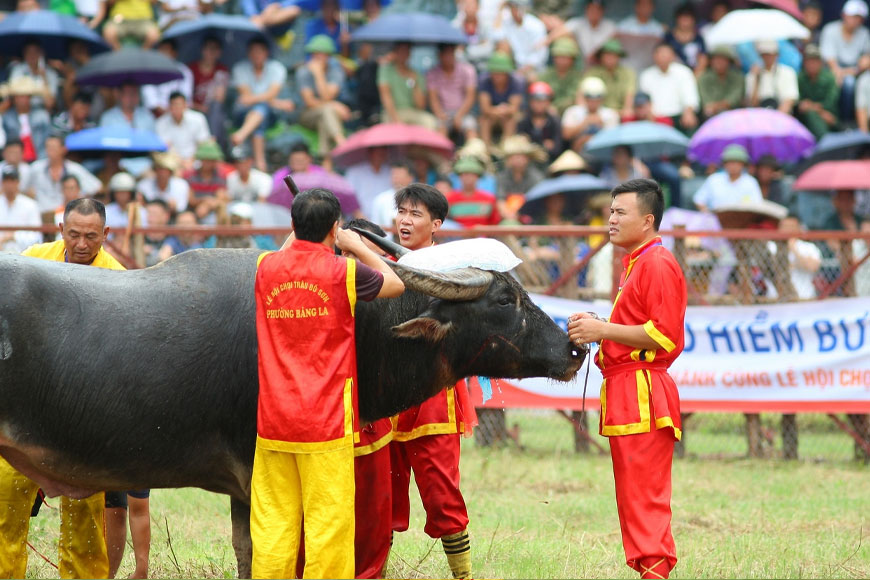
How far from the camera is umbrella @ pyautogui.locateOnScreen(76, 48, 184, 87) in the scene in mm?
14031

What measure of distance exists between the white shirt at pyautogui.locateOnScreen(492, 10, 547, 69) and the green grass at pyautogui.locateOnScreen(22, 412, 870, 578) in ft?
22.4

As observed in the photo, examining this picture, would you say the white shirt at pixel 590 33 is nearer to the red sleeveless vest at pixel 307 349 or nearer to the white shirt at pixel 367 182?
the white shirt at pixel 367 182

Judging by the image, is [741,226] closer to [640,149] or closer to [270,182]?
[640,149]

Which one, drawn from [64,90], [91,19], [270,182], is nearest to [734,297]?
[270,182]

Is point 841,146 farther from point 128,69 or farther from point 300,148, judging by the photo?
point 128,69

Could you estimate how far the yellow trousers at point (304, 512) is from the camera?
5.02 m

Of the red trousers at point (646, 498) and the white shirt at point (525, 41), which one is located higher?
the white shirt at point (525, 41)

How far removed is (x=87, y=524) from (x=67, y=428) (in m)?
1.21

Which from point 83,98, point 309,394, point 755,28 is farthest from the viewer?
point 755,28

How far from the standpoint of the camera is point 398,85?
15.0m

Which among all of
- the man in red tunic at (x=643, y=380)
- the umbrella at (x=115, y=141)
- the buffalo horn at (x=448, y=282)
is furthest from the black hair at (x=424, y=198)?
the umbrella at (x=115, y=141)

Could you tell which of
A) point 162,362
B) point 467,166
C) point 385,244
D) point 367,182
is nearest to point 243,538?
point 162,362

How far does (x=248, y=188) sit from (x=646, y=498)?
885cm

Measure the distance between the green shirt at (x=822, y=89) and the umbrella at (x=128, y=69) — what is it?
7906 mm
